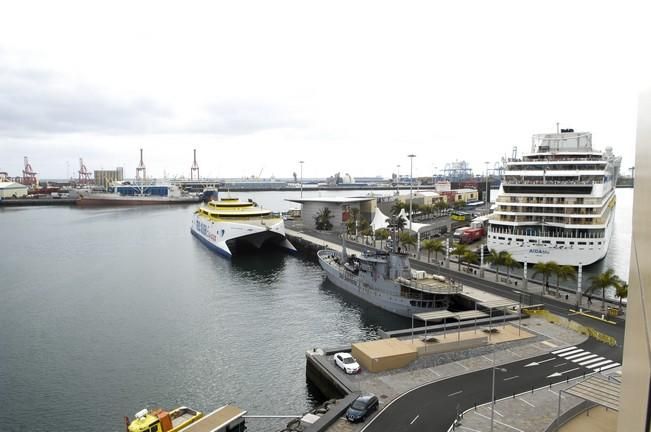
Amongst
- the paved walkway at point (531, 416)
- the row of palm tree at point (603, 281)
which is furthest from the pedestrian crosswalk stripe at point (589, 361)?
the row of palm tree at point (603, 281)

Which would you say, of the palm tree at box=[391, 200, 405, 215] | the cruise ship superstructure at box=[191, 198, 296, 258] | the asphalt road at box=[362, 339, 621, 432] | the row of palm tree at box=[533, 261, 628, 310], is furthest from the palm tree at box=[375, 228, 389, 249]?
the asphalt road at box=[362, 339, 621, 432]

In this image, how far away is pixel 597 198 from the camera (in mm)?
46750

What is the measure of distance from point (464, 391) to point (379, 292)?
57.5 feet

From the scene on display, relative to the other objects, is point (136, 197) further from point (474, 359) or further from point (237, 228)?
point (474, 359)

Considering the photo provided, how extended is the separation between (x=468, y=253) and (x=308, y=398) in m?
26.0

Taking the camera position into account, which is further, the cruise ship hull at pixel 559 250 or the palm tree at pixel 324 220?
the palm tree at pixel 324 220

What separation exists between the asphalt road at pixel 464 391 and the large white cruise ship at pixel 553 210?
22.1 metres

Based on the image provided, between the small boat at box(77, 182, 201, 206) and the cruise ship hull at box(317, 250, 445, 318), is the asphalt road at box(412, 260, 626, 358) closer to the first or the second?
the cruise ship hull at box(317, 250, 445, 318)

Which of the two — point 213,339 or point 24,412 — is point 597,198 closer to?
point 213,339

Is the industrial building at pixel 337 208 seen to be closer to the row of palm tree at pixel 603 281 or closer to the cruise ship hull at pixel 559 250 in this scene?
the cruise ship hull at pixel 559 250

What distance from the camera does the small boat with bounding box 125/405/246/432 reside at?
19047 millimetres

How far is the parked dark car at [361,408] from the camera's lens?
19125 mm

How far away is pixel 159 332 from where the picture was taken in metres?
34.1

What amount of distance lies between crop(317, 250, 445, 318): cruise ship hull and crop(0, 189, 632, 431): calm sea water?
1.03m
